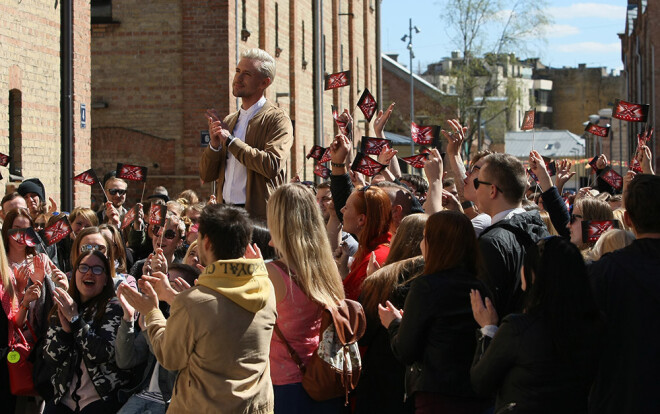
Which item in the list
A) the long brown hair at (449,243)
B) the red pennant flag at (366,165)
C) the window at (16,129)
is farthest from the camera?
the window at (16,129)

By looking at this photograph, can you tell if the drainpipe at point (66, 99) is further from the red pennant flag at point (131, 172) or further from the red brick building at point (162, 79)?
the red brick building at point (162, 79)

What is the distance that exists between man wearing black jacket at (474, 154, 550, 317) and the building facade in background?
907 centimetres

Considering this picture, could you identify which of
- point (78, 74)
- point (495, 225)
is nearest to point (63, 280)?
point (495, 225)

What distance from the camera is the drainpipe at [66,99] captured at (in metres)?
13.8

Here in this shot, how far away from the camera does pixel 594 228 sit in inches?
296

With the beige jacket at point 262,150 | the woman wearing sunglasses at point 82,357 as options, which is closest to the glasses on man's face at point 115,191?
the beige jacket at point 262,150

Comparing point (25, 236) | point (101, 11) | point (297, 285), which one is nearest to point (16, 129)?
point (25, 236)

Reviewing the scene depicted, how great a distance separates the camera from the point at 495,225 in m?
5.58

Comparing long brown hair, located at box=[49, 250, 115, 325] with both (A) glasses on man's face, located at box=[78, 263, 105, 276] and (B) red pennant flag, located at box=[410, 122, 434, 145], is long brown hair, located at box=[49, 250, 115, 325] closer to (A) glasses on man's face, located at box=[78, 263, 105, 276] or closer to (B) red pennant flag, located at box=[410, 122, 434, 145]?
(A) glasses on man's face, located at box=[78, 263, 105, 276]

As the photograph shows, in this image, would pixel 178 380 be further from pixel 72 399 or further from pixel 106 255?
pixel 106 255

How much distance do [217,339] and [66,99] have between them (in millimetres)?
10822

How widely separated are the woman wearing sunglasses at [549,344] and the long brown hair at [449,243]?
633mm

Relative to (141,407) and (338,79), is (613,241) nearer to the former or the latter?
(141,407)

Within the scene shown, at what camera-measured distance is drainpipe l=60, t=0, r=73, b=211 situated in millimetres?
13805
